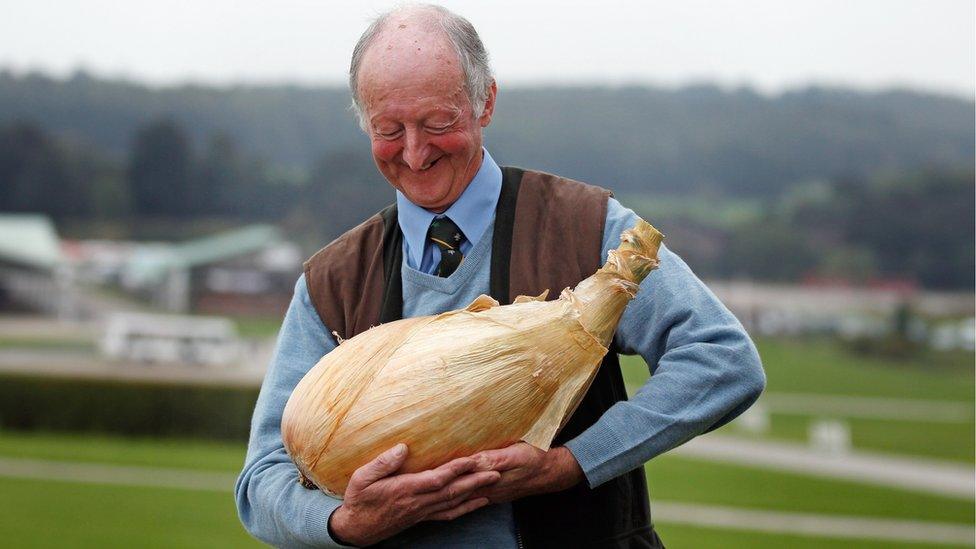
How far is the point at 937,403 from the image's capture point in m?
53.9

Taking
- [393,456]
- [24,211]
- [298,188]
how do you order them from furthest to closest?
1. [298,188]
2. [24,211]
3. [393,456]

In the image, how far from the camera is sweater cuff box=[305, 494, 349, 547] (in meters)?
2.69

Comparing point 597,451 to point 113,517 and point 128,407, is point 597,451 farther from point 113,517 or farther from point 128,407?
point 128,407

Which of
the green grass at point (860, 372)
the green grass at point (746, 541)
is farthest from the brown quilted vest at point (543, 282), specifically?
the green grass at point (860, 372)

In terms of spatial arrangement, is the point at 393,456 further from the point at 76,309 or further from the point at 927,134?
the point at 927,134

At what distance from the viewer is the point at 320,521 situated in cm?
269

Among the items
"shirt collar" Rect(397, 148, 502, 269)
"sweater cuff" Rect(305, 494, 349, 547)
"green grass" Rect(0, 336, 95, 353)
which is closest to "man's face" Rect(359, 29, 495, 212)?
"shirt collar" Rect(397, 148, 502, 269)

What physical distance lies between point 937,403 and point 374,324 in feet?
181

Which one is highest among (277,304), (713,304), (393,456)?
(713,304)

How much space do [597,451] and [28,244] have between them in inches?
2521

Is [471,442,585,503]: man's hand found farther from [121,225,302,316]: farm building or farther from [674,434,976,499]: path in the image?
[121,225,302,316]: farm building

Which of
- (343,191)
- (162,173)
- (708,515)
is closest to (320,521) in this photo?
(708,515)

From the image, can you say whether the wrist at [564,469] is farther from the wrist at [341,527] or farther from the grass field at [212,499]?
the grass field at [212,499]

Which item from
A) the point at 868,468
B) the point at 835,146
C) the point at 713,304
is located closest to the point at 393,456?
the point at 713,304
